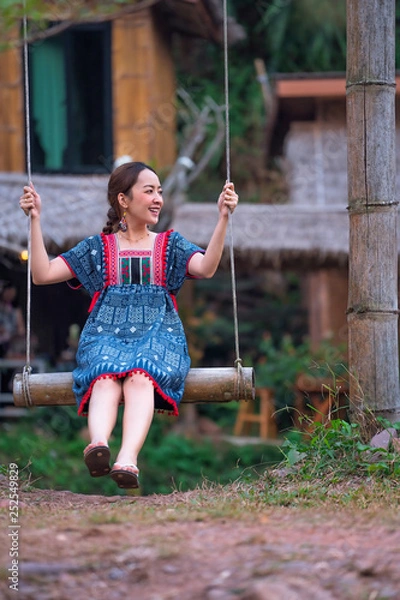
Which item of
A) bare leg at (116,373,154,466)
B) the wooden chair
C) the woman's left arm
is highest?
the woman's left arm

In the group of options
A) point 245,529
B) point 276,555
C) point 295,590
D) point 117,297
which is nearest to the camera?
point 295,590

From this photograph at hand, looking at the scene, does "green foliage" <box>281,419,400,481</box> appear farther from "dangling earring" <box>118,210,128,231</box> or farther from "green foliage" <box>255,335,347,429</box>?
"green foliage" <box>255,335,347,429</box>

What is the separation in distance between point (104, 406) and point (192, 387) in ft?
1.36

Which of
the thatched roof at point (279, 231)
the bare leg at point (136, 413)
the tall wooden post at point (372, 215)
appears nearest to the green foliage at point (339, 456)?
the tall wooden post at point (372, 215)

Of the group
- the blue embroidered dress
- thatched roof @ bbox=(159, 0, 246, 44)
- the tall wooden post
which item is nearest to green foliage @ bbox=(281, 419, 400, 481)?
the tall wooden post

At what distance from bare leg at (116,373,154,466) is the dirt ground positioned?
1.78 ft

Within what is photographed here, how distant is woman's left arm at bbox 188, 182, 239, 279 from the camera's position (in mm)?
4668

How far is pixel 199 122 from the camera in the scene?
430 inches

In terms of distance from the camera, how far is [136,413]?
4.31 m

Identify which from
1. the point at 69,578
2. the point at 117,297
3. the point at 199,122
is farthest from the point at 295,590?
the point at 199,122

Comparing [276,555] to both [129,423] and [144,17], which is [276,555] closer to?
[129,423]

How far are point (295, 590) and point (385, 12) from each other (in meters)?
2.97

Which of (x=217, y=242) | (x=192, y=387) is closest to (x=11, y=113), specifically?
(x=217, y=242)

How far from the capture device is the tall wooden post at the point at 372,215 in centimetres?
476
